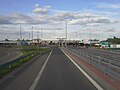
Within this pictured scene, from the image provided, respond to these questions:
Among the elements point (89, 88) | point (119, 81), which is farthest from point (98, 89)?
point (119, 81)

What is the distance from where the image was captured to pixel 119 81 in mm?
13039

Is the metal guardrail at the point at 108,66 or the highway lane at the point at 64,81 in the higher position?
the metal guardrail at the point at 108,66

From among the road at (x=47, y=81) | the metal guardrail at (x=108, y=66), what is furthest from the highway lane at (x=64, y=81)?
the metal guardrail at (x=108, y=66)

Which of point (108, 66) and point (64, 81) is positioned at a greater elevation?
point (108, 66)

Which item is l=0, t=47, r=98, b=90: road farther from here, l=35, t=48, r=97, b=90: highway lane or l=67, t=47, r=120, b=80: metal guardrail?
l=67, t=47, r=120, b=80: metal guardrail

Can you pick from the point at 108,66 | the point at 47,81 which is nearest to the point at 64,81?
the point at 47,81

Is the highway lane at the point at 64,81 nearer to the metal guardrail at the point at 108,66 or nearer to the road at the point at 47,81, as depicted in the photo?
the road at the point at 47,81

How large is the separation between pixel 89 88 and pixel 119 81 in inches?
61.8

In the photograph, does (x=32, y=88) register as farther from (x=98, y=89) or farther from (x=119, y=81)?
(x=119, y=81)

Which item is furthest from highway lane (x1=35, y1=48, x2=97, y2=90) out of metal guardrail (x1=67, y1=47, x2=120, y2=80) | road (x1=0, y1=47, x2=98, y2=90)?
metal guardrail (x1=67, y1=47, x2=120, y2=80)

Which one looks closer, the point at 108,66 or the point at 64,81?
the point at 64,81

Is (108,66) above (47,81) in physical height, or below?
above

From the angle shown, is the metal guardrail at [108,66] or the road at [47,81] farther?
the metal guardrail at [108,66]

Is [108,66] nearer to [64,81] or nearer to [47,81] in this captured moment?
[64,81]
